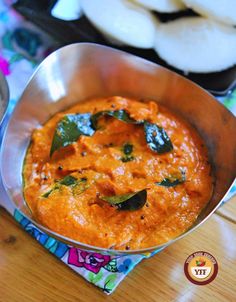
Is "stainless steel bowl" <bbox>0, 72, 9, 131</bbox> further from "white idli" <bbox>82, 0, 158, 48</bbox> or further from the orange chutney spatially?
"white idli" <bbox>82, 0, 158, 48</bbox>

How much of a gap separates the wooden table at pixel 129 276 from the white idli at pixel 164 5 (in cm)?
55

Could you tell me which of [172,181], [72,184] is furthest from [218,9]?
[72,184]

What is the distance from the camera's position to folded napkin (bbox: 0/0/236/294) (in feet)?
2.90

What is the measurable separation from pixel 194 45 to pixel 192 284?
58cm

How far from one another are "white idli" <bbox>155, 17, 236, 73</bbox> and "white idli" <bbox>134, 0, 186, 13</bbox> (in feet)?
0.10

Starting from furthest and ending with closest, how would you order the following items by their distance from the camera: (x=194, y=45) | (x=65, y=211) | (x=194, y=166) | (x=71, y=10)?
(x=71, y=10)
(x=194, y=45)
(x=194, y=166)
(x=65, y=211)

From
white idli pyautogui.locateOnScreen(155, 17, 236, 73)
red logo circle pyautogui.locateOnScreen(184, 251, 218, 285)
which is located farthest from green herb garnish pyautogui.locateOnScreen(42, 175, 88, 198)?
white idli pyautogui.locateOnScreen(155, 17, 236, 73)

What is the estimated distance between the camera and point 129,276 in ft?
2.93

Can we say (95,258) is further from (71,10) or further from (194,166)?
(71,10)

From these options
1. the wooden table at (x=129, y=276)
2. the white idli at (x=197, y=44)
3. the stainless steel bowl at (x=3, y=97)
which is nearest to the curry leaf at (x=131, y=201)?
the wooden table at (x=129, y=276)

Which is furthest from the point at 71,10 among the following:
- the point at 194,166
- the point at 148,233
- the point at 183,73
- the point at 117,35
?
the point at 148,233

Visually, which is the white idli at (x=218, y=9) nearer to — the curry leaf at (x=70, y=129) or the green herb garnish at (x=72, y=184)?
the curry leaf at (x=70, y=129)

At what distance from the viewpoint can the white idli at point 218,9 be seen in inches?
43.2

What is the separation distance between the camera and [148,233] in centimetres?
88
